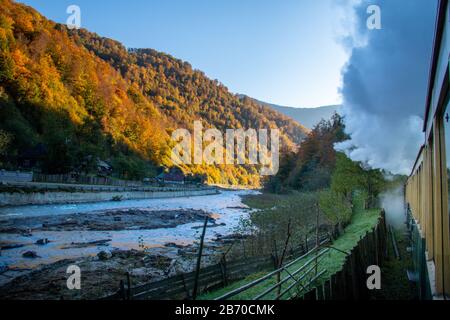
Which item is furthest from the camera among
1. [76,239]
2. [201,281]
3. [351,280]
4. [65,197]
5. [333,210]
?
[65,197]

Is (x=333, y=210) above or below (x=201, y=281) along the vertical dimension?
above

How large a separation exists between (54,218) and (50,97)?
37.4m

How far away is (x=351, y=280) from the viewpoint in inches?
276

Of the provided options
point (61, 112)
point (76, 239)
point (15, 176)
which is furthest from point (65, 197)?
point (61, 112)

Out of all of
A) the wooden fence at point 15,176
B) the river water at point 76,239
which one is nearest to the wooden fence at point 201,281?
the river water at point 76,239

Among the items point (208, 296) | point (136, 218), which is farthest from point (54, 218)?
point (208, 296)

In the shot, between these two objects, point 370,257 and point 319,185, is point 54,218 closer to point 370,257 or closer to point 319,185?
point 370,257

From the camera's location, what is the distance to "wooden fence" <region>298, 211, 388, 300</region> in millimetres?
5359

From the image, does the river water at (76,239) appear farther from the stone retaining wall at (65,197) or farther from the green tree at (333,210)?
the green tree at (333,210)

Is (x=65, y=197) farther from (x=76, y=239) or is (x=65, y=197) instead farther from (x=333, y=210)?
(x=333, y=210)

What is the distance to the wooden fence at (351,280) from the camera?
17.6ft

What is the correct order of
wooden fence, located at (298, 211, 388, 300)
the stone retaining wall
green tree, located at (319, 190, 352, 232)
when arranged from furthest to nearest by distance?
the stone retaining wall → green tree, located at (319, 190, 352, 232) → wooden fence, located at (298, 211, 388, 300)

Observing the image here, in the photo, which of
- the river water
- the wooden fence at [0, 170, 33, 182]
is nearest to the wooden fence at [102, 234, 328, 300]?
the river water

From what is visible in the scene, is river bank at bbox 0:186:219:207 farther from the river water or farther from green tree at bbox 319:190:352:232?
green tree at bbox 319:190:352:232
